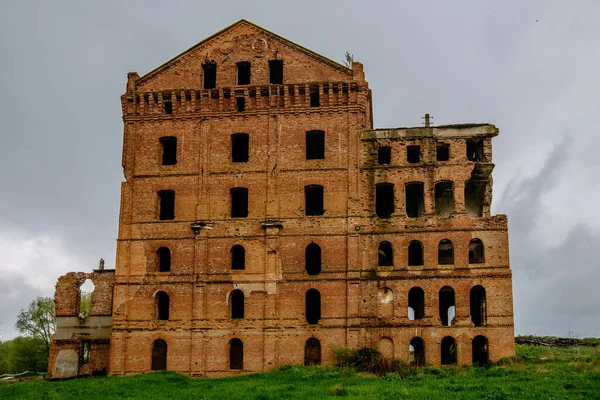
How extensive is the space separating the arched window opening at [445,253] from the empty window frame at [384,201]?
2.93 meters

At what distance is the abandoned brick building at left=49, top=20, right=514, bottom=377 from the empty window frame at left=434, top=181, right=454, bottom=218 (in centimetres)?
7

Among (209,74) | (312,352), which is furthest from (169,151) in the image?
(312,352)

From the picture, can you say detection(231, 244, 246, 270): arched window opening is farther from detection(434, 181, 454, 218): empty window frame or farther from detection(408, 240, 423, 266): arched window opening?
detection(434, 181, 454, 218): empty window frame

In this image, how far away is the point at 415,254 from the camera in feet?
109

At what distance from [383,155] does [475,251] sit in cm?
639

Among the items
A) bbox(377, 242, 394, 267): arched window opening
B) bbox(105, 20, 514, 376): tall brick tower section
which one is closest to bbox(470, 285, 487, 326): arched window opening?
bbox(105, 20, 514, 376): tall brick tower section

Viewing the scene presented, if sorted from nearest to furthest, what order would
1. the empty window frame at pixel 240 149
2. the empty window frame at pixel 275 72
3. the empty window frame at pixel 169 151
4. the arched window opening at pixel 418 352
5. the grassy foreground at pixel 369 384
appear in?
the grassy foreground at pixel 369 384
the arched window opening at pixel 418 352
the empty window frame at pixel 240 149
the empty window frame at pixel 275 72
the empty window frame at pixel 169 151

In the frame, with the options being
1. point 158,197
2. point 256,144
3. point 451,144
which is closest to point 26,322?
point 158,197

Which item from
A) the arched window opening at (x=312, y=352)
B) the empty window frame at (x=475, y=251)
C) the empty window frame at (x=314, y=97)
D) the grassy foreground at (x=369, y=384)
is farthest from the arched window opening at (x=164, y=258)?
the empty window frame at (x=475, y=251)

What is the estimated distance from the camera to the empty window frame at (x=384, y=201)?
1329 inches

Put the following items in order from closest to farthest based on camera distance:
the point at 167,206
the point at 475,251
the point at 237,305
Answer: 1. the point at 475,251
2. the point at 237,305
3. the point at 167,206

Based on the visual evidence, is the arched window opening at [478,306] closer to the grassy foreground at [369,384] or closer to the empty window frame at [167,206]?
the grassy foreground at [369,384]

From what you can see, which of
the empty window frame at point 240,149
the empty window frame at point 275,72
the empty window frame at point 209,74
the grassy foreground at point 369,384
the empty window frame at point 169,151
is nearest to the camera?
the grassy foreground at point 369,384

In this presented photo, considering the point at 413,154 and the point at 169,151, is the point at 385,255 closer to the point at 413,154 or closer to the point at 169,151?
the point at 413,154
